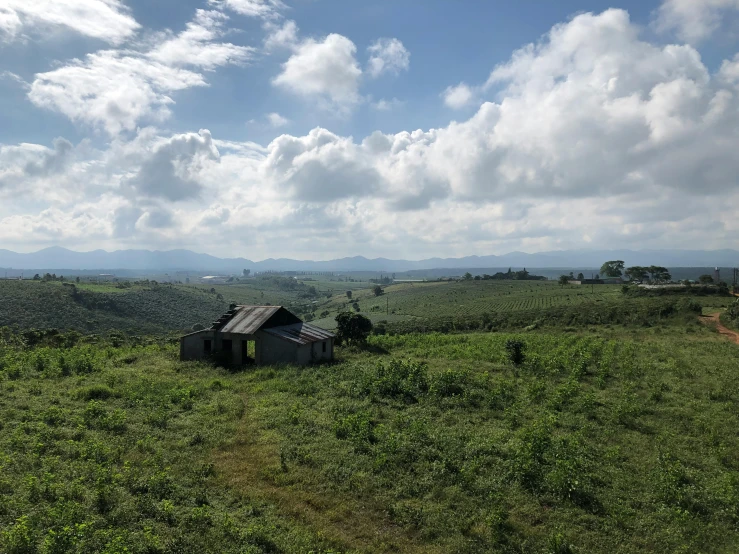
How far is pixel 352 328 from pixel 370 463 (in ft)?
81.6

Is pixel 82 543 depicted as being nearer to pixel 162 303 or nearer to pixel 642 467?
pixel 642 467

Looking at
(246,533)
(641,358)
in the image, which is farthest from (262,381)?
(641,358)

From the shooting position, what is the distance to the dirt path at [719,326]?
38.3 m

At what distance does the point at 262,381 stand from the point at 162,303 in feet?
345

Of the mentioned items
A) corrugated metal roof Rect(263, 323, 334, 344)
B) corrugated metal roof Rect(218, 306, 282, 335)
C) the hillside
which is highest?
corrugated metal roof Rect(218, 306, 282, 335)

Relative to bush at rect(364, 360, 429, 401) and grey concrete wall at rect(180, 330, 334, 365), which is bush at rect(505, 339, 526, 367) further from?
grey concrete wall at rect(180, 330, 334, 365)

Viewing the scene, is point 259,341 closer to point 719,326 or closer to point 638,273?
point 719,326

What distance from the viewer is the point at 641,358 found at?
2938cm

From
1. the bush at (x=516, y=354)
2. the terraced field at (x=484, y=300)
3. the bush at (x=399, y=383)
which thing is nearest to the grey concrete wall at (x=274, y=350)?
the bush at (x=399, y=383)

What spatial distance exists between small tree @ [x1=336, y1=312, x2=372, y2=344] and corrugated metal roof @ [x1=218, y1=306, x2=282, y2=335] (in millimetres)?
7040

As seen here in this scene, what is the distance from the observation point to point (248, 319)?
3162cm

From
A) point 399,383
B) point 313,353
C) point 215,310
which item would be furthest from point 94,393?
point 215,310

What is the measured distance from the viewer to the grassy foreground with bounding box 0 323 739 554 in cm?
1003

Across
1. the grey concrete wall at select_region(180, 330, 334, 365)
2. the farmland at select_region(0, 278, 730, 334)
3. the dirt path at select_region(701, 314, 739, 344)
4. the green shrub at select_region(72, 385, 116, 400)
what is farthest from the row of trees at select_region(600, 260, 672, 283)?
the green shrub at select_region(72, 385, 116, 400)
